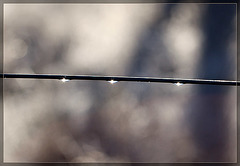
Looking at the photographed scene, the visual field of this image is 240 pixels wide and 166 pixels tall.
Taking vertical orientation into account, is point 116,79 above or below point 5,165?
above

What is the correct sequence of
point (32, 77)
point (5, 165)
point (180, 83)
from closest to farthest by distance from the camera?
point (32, 77) < point (180, 83) < point (5, 165)

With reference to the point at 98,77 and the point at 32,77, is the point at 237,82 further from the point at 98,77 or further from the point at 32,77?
the point at 32,77

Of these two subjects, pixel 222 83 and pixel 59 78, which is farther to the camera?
pixel 222 83

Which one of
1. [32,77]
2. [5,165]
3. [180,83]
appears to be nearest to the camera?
[32,77]

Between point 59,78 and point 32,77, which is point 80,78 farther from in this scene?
point 32,77

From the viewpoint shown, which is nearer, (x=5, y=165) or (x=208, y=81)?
(x=208, y=81)

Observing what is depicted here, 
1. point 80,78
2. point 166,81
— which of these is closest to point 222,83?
point 166,81

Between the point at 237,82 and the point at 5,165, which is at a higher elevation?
the point at 237,82

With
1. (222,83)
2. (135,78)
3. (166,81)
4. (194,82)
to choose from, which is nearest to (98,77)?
(135,78)
